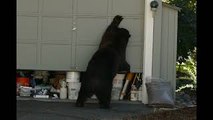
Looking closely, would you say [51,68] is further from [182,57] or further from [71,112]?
[182,57]

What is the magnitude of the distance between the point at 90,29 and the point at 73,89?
1.27 metres

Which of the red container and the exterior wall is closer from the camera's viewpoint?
the exterior wall

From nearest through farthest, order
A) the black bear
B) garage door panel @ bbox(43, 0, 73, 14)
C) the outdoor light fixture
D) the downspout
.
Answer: the black bear
the outdoor light fixture
the downspout
garage door panel @ bbox(43, 0, 73, 14)

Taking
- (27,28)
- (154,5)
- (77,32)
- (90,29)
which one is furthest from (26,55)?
(154,5)

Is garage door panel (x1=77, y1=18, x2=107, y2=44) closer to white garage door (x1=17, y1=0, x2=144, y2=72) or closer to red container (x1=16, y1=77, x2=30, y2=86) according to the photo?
white garage door (x1=17, y1=0, x2=144, y2=72)

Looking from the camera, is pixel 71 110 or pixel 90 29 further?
pixel 90 29

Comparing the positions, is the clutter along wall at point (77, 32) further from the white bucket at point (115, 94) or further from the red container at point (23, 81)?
the white bucket at point (115, 94)

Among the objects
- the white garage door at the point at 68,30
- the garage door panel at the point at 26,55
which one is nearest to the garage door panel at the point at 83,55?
the white garage door at the point at 68,30

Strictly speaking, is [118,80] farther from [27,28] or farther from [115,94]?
[27,28]

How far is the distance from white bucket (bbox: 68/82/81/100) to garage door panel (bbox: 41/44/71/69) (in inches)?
17.1

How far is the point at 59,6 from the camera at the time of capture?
9312 millimetres

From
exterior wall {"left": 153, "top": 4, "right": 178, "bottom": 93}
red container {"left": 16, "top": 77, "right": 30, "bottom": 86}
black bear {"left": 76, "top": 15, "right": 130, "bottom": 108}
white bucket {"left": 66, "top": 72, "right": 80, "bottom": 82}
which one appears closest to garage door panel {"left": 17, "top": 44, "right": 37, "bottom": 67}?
red container {"left": 16, "top": 77, "right": 30, "bottom": 86}

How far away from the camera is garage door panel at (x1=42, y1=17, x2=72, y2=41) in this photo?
9.30 metres

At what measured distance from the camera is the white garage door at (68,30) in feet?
30.3
